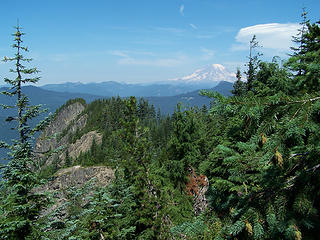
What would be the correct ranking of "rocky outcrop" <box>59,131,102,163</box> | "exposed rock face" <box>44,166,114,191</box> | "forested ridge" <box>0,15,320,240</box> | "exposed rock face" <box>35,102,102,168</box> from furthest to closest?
"exposed rock face" <box>35,102,102,168</box> < "rocky outcrop" <box>59,131,102,163</box> < "exposed rock face" <box>44,166,114,191</box> < "forested ridge" <box>0,15,320,240</box>

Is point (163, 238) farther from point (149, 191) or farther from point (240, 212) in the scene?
point (240, 212)

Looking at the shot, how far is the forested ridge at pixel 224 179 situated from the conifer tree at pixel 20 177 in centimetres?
4

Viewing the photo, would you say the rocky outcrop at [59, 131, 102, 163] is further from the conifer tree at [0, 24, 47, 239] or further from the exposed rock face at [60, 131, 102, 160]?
the conifer tree at [0, 24, 47, 239]

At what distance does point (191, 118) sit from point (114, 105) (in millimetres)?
103568

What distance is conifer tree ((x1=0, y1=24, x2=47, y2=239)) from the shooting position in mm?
7934

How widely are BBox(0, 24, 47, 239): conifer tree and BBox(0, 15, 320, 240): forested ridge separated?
4 cm

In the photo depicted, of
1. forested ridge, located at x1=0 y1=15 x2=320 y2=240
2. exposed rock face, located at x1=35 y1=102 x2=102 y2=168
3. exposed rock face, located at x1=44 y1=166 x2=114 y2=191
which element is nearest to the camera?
forested ridge, located at x1=0 y1=15 x2=320 y2=240

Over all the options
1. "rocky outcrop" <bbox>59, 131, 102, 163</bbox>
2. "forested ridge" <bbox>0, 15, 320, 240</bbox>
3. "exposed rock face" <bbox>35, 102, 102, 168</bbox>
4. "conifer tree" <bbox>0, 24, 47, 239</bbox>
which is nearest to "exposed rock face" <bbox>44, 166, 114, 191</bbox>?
"exposed rock face" <bbox>35, 102, 102, 168</bbox>

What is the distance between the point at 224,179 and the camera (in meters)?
10.7

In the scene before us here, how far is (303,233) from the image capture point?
249 centimetres

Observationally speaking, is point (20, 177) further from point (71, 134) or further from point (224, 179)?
point (71, 134)

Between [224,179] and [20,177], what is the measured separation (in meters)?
9.14

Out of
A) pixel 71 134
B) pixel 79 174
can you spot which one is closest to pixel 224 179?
pixel 79 174

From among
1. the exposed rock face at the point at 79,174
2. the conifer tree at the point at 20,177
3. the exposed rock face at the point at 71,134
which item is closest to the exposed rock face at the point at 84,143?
the exposed rock face at the point at 71,134
